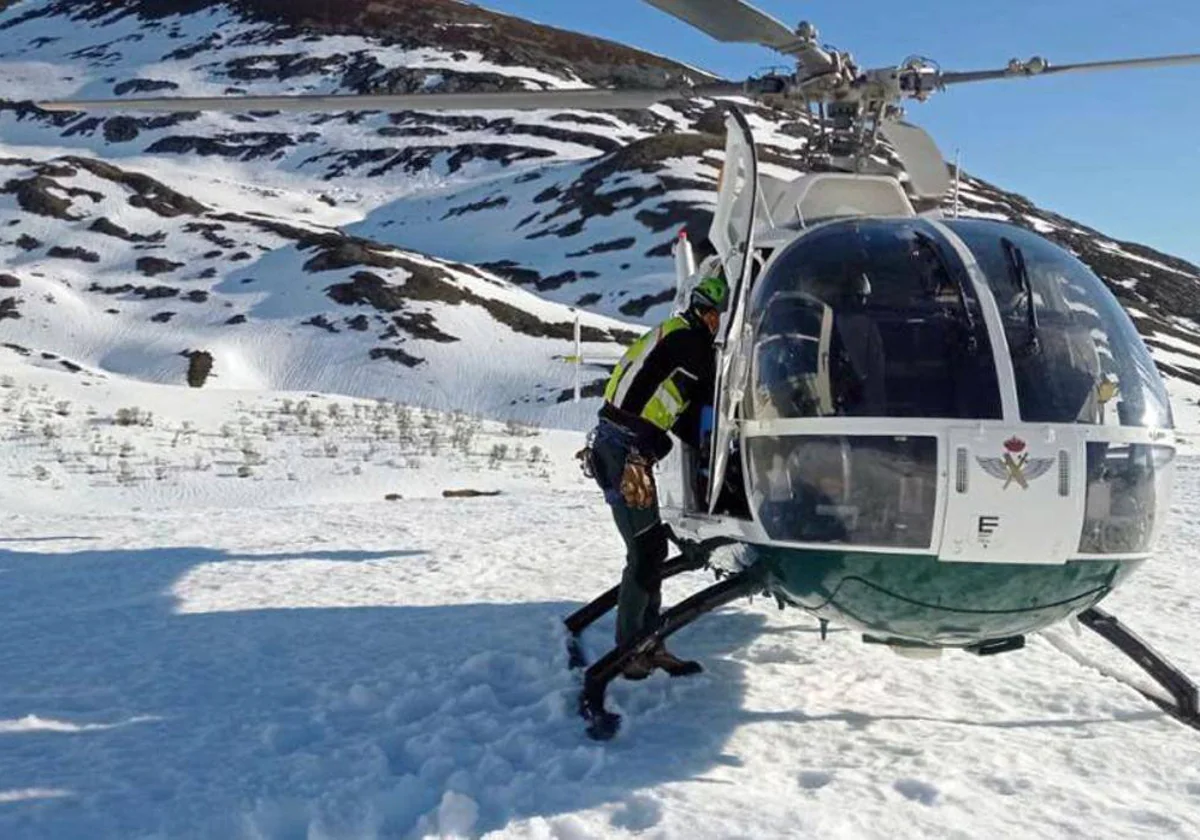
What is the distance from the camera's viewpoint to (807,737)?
449cm

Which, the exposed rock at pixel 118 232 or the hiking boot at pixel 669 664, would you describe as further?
the exposed rock at pixel 118 232

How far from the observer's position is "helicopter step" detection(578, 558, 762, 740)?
15.2 feet

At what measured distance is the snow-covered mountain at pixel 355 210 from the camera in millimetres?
40656

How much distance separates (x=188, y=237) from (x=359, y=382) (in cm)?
2277

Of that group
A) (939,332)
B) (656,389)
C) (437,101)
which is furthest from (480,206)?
(939,332)

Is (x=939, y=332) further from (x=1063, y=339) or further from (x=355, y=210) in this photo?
(x=355, y=210)

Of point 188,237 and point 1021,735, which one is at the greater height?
point 188,237

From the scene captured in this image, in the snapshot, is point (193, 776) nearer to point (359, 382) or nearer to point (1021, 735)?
point (1021, 735)

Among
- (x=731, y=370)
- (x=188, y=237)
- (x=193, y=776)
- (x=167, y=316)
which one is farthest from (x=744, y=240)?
(x=188, y=237)

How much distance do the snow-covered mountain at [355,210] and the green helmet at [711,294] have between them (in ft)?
4.15

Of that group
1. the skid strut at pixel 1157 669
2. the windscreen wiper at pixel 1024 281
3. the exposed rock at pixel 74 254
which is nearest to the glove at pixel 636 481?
the windscreen wiper at pixel 1024 281

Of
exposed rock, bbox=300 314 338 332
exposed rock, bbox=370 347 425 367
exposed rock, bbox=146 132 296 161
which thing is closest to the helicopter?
exposed rock, bbox=370 347 425 367

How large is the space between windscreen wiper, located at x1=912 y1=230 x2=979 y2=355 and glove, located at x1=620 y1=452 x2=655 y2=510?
1.61 meters

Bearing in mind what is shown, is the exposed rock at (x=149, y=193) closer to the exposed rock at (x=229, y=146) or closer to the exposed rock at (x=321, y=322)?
the exposed rock at (x=321, y=322)
